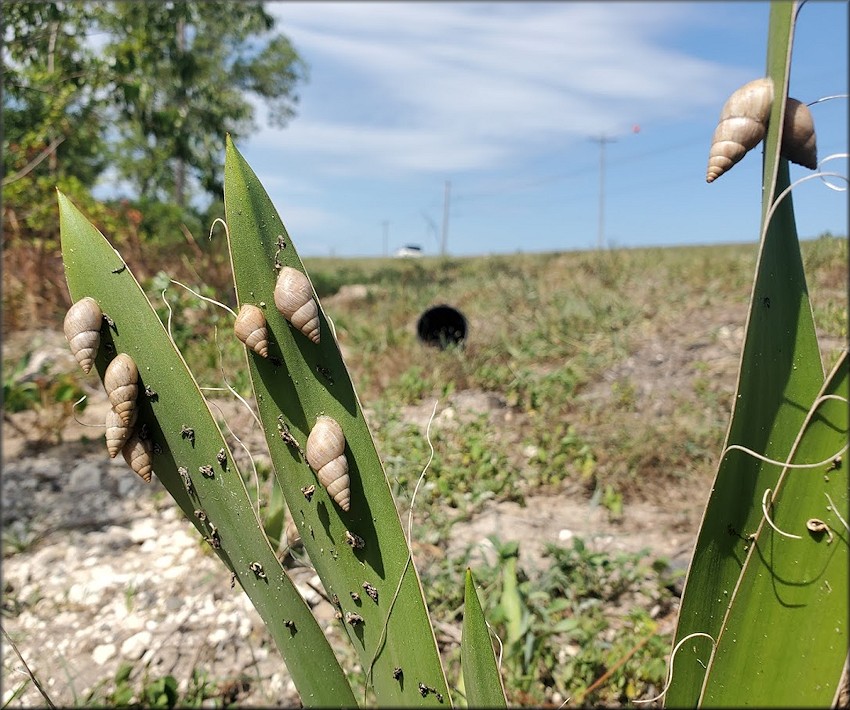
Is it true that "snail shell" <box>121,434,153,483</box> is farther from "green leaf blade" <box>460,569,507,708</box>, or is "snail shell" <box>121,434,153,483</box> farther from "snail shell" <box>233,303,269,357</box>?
"green leaf blade" <box>460,569,507,708</box>

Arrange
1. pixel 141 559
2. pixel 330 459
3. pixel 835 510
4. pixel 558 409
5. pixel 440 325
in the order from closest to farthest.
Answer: pixel 835 510, pixel 330 459, pixel 141 559, pixel 558 409, pixel 440 325

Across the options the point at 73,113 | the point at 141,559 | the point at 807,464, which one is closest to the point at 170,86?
the point at 73,113

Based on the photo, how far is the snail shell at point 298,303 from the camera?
0.73m

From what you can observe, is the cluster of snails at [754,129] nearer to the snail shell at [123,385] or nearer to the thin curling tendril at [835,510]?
the thin curling tendril at [835,510]

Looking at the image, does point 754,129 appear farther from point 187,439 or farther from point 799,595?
point 187,439

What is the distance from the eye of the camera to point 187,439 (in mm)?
761

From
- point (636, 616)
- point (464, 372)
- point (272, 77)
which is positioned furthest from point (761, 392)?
point (272, 77)

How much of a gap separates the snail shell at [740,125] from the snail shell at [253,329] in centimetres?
49

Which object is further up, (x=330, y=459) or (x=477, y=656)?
(x=330, y=459)

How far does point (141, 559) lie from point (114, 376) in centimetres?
204

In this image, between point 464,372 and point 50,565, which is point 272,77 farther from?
point 50,565

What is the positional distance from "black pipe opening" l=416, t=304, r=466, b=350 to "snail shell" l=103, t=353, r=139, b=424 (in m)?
4.07

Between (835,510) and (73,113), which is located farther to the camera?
(73,113)

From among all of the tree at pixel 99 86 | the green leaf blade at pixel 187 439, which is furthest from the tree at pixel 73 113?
the green leaf blade at pixel 187 439
